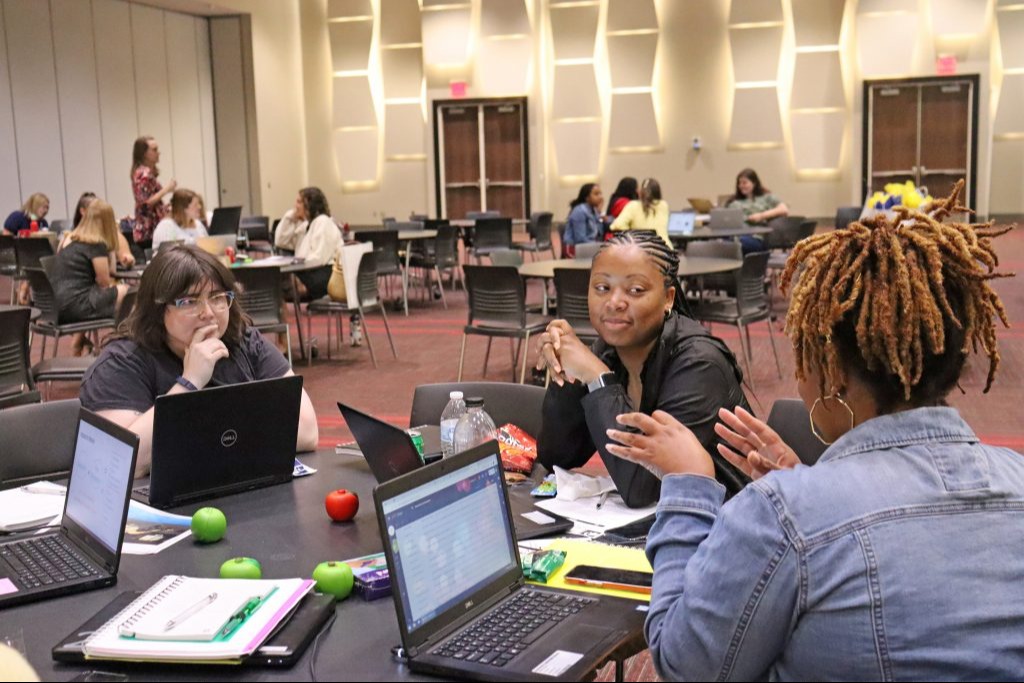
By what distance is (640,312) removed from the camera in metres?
2.90

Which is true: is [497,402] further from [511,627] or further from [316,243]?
[316,243]

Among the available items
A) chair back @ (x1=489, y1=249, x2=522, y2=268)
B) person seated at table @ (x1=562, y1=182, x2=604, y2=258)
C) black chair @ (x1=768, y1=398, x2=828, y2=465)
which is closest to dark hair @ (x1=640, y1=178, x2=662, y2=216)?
person seated at table @ (x1=562, y1=182, x2=604, y2=258)

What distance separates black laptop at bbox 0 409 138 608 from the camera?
2.13 meters

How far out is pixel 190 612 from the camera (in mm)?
1854

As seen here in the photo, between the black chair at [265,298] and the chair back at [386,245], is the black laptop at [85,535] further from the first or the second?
the chair back at [386,245]

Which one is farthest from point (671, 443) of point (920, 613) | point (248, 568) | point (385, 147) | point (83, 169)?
point (385, 147)

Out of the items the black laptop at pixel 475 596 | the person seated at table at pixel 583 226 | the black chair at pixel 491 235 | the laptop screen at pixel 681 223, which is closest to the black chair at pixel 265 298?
the person seated at table at pixel 583 226

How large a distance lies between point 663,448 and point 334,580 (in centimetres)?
65

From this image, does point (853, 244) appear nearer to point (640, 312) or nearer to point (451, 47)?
point (640, 312)

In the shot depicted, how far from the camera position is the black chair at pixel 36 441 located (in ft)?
10.6

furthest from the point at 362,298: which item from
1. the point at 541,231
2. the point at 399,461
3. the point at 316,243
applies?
the point at 399,461

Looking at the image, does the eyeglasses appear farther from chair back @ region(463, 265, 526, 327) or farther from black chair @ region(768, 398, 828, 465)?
chair back @ region(463, 265, 526, 327)

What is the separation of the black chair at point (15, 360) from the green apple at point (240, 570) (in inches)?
147

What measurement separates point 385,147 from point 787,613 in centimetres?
1910
